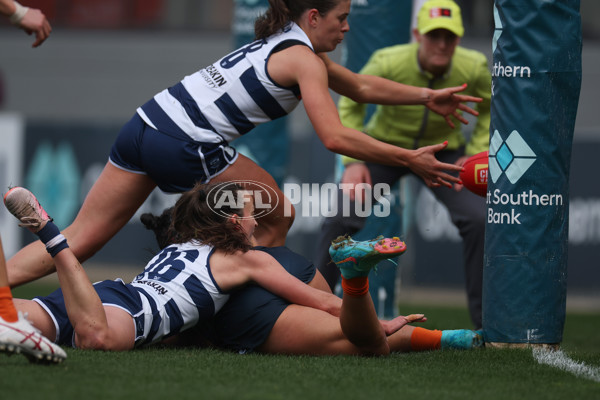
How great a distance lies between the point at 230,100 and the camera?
4.37 m

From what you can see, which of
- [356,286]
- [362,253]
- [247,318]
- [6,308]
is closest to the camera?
[6,308]

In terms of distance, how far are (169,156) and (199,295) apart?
71cm

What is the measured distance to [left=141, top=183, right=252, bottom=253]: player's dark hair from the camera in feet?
13.8

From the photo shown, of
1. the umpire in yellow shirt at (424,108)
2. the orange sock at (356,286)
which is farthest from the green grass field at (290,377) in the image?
the umpire in yellow shirt at (424,108)

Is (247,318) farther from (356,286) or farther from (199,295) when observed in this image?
(356,286)

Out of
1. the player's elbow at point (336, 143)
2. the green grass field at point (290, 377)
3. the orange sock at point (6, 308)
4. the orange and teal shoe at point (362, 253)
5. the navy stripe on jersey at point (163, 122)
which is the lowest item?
the green grass field at point (290, 377)

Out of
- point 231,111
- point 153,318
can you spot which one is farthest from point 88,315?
point 231,111

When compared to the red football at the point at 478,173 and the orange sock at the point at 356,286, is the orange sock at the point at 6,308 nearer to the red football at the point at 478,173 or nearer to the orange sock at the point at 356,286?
the orange sock at the point at 356,286

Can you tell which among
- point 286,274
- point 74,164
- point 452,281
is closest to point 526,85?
point 286,274

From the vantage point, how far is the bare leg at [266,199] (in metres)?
4.46

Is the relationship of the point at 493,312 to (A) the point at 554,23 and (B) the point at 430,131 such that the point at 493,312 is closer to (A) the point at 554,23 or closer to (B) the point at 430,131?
(A) the point at 554,23

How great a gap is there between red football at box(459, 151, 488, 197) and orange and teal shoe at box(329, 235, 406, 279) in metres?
1.29

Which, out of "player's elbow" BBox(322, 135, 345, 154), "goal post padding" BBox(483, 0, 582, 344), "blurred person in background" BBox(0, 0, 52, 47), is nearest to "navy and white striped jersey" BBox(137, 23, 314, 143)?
"player's elbow" BBox(322, 135, 345, 154)

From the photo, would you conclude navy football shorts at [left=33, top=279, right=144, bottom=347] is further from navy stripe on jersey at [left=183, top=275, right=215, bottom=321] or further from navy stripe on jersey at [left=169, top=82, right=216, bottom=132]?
navy stripe on jersey at [left=169, top=82, right=216, bottom=132]
